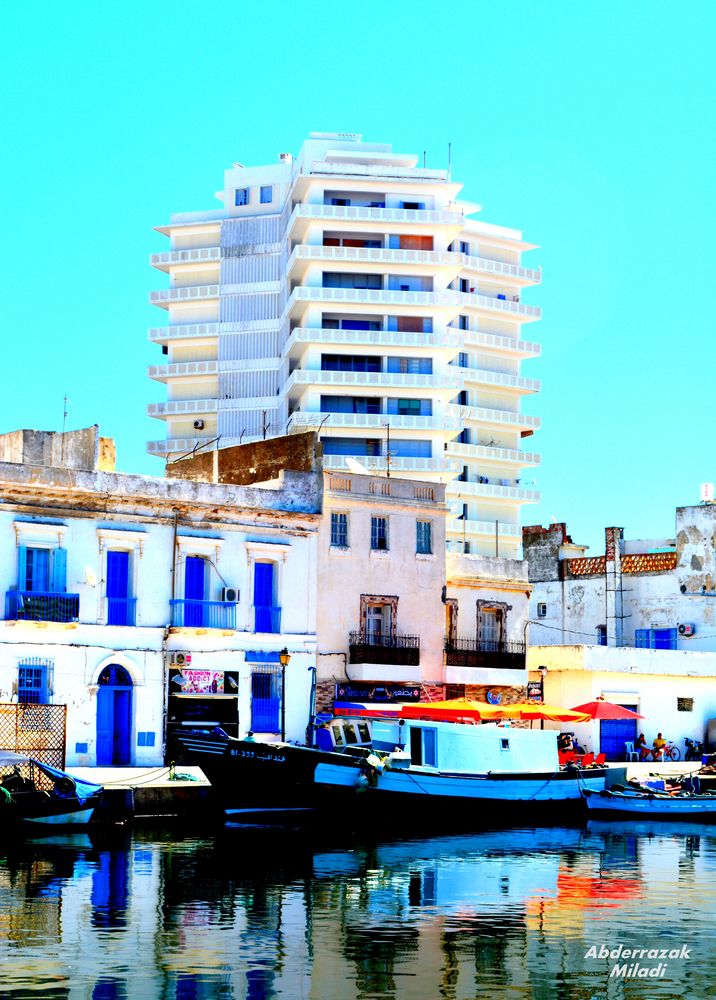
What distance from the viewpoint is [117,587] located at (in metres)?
41.0

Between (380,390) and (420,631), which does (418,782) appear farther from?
(380,390)

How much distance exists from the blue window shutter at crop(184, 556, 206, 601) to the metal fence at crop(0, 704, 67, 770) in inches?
226

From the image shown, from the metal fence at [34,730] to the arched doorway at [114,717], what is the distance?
202 cm

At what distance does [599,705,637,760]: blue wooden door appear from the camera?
51406mm

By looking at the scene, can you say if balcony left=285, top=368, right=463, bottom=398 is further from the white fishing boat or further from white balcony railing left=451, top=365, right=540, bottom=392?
the white fishing boat

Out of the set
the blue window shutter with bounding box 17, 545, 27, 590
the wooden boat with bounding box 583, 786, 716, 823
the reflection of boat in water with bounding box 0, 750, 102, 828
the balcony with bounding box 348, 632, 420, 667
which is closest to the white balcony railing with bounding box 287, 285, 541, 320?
the balcony with bounding box 348, 632, 420, 667

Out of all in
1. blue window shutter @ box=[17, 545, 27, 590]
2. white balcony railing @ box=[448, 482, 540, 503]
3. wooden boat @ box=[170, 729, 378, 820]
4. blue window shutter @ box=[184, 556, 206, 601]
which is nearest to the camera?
wooden boat @ box=[170, 729, 378, 820]

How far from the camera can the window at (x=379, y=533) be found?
152ft

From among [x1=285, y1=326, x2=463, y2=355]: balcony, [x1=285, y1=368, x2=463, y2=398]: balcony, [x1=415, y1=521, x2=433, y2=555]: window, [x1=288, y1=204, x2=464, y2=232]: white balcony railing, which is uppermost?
[x1=288, y1=204, x2=464, y2=232]: white balcony railing

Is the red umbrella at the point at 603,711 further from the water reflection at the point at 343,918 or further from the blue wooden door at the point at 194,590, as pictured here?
the water reflection at the point at 343,918

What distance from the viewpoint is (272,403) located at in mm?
83750

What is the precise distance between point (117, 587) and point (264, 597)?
4.72 meters

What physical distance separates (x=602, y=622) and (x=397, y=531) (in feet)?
64.5
